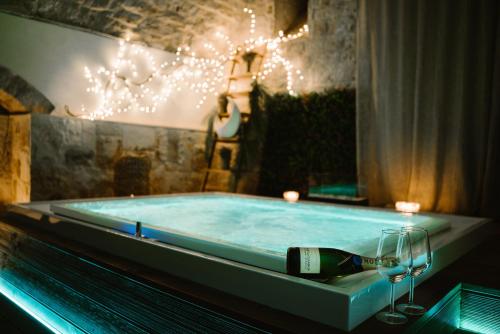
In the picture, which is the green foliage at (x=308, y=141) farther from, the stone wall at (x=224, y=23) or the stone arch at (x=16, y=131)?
the stone arch at (x=16, y=131)

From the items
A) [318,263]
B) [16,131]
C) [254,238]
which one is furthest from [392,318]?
[16,131]

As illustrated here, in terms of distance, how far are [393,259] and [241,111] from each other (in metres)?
3.80

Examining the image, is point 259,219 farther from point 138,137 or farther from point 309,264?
point 138,137

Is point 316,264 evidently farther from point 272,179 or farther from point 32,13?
point 272,179

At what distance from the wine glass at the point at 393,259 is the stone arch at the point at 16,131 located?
3200 millimetres

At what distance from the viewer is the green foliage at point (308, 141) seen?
4.01 metres

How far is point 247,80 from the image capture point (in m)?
4.63

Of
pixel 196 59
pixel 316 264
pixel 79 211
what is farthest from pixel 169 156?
pixel 316 264

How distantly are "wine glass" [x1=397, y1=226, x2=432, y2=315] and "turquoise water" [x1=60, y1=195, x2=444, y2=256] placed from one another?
0.25 meters

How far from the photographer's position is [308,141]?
14.2 feet

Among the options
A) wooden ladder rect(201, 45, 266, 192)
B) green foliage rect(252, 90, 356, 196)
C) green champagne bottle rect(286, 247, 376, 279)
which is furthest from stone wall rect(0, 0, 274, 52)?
green champagne bottle rect(286, 247, 376, 279)

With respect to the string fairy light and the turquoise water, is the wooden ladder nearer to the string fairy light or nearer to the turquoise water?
the string fairy light

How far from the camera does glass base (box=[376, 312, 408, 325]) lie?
91cm

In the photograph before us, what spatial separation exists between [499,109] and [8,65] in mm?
3909
